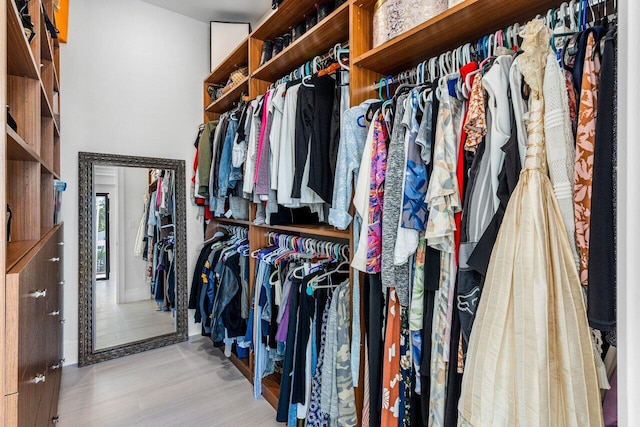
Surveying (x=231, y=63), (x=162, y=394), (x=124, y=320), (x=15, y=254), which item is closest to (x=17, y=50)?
(x=15, y=254)

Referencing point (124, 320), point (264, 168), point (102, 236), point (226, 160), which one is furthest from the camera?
point (124, 320)

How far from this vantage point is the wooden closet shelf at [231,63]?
2459 mm

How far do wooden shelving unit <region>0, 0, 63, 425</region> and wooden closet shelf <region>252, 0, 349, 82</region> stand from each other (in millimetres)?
1122

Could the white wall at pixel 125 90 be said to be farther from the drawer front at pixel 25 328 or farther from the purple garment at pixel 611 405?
the purple garment at pixel 611 405

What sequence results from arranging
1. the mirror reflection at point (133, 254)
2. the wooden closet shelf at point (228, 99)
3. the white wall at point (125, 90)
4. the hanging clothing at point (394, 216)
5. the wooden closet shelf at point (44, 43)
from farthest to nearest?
the mirror reflection at point (133, 254) < the white wall at point (125, 90) < the wooden closet shelf at point (228, 99) < the wooden closet shelf at point (44, 43) < the hanging clothing at point (394, 216)

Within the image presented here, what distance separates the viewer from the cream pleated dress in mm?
735

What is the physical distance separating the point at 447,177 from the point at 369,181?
330mm

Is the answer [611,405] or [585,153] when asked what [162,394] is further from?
[585,153]

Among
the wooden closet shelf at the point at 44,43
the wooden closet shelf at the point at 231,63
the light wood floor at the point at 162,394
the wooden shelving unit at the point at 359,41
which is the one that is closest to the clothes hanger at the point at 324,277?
the wooden shelving unit at the point at 359,41

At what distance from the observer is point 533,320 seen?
0.76 metres

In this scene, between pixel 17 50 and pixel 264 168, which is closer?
pixel 17 50

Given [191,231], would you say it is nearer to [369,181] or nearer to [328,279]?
[328,279]

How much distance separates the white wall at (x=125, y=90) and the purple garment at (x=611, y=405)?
9.79 feet

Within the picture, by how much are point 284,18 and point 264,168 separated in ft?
3.04
